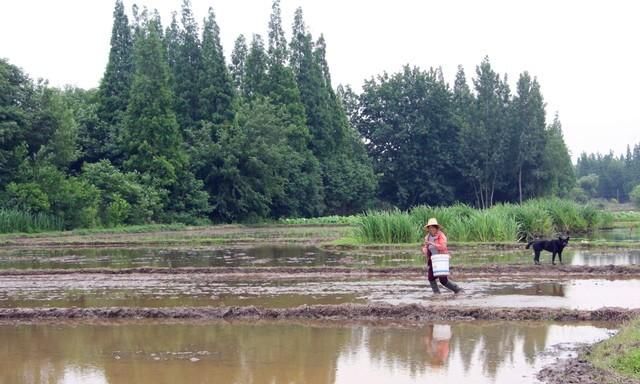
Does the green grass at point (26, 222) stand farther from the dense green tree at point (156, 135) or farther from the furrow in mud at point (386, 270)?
the furrow in mud at point (386, 270)

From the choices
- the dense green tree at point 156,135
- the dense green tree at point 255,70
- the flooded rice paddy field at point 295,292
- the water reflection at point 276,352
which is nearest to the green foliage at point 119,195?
the dense green tree at point 156,135

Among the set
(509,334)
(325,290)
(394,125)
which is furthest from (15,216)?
(394,125)

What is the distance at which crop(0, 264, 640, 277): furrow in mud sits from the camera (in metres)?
19.7

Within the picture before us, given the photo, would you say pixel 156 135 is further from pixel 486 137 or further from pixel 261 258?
pixel 486 137

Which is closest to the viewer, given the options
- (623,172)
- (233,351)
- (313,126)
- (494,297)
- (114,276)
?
(233,351)

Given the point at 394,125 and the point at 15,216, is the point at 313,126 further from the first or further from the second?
the point at 15,216

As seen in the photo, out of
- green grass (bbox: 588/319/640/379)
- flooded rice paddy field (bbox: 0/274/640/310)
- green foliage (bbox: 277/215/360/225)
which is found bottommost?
green grass (bbox: 588/319/640/379)

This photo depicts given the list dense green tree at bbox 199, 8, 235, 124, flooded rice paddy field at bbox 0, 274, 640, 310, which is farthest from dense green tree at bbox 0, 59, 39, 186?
flooded rice paddy field at bbox 0, 274, 640, 310

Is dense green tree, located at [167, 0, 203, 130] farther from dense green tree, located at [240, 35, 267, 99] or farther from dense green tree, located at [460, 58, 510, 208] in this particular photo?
dense green tree, located at [460, 58, 510, 208]

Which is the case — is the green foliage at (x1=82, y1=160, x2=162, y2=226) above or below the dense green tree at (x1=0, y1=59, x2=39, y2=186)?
below

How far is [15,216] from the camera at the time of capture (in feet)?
138

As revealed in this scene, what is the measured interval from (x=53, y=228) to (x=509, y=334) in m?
37.8

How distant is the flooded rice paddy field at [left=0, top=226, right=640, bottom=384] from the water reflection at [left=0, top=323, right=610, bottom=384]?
0.03 meters

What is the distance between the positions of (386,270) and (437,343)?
952 cm
